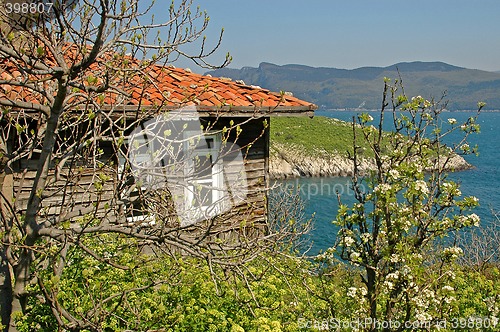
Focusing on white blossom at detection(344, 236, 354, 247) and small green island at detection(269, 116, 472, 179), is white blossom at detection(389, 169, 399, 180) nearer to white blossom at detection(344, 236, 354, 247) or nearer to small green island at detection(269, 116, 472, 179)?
white blossom at detection(344, 236, 354, 247)

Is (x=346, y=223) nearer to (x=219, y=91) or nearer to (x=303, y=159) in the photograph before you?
(x=219, y=91)

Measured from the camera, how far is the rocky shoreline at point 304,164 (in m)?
41.8

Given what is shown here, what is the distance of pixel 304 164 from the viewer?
4303cm

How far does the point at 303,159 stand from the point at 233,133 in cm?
3463

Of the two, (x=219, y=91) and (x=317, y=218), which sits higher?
(x=219, y=91)

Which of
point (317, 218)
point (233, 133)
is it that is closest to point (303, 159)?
point (317, 218)

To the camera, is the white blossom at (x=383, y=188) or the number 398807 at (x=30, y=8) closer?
the number 398807 at (x=30, y=8)

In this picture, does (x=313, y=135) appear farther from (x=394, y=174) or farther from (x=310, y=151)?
(x=394, y=174)

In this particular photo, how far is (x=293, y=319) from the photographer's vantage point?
5.41 meters
